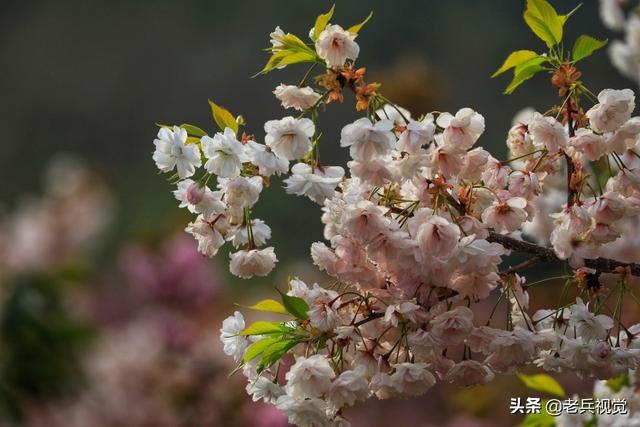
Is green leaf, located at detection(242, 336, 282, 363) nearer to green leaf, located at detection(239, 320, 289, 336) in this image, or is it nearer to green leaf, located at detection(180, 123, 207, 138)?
green leaf, located at detection(239, 320, 289, 336)

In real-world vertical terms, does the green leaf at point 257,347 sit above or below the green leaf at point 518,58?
below

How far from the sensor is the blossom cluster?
73cm

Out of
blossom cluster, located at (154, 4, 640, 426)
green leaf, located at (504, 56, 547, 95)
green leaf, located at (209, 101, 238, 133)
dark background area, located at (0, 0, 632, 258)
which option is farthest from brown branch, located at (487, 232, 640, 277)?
dark background area, located at (0, 0, 632, 258)

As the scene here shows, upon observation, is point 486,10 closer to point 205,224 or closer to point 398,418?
point 398,418

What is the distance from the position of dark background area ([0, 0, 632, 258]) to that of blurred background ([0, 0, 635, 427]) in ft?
0.06

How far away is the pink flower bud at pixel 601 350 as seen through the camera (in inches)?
30.4

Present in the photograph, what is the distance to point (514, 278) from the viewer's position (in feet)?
2.62

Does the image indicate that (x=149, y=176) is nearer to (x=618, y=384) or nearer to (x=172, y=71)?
(x=172, y=71)

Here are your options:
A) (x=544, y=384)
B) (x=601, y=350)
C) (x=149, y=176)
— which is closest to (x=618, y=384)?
(x=544, y=384)

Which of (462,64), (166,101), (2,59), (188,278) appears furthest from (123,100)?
(188,278)

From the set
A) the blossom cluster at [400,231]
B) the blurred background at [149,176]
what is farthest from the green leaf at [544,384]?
the blurred background at [149,176]

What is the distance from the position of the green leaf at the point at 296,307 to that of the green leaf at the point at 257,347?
3cm

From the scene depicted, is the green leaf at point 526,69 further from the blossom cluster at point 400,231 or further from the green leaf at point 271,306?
the green leaf at point 271,306

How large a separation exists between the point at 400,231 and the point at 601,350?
200 millimetres
